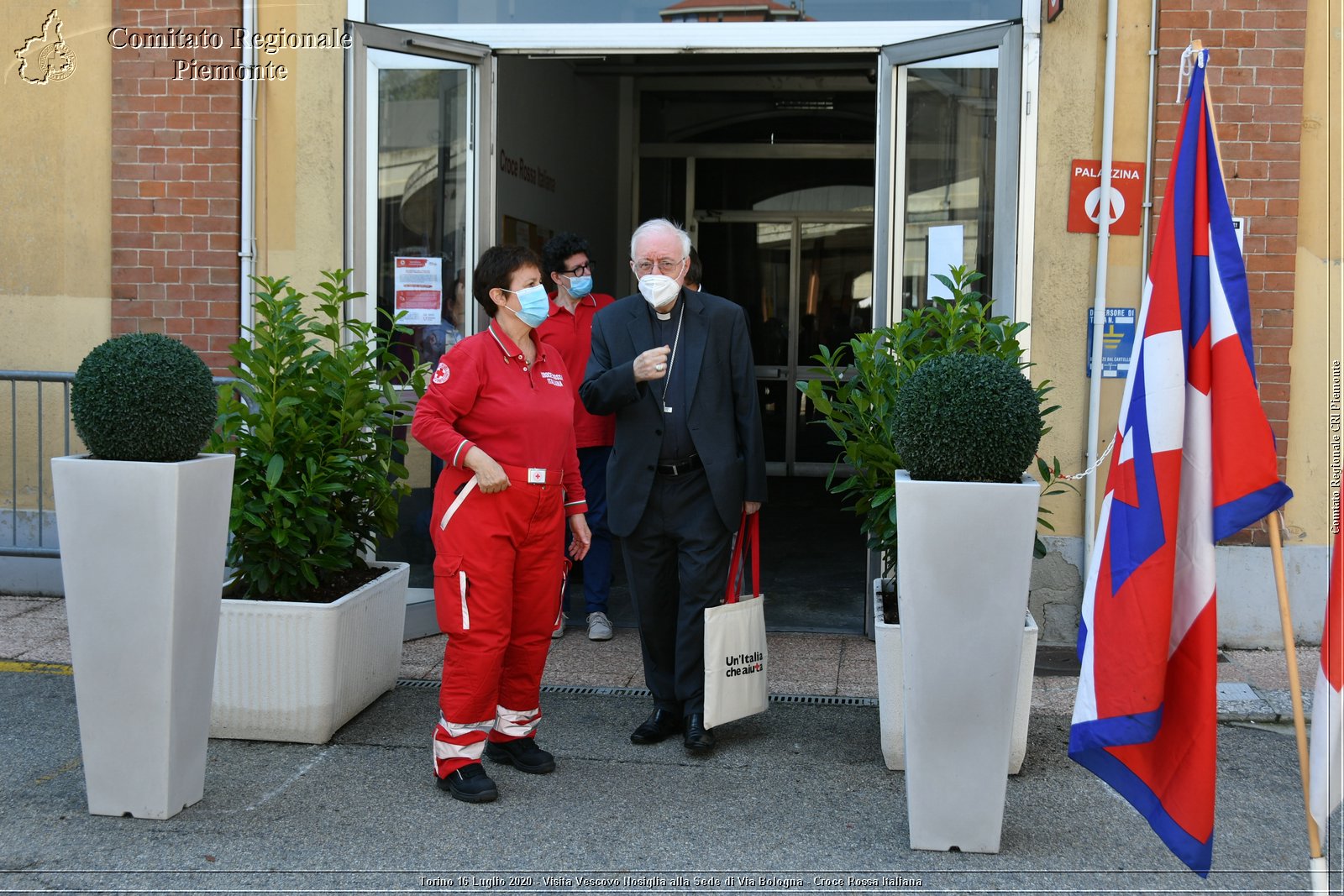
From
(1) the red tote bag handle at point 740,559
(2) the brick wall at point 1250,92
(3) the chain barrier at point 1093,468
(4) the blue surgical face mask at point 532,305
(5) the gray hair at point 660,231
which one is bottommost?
(1) the red tote bag handle at point 740,559

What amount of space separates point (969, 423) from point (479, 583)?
164 centimetres

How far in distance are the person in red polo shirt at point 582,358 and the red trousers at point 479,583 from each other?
1972mm

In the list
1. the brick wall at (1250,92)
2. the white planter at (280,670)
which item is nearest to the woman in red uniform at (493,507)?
the white planter at (280,670)

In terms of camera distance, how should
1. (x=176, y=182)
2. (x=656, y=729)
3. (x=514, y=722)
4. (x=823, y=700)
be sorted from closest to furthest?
(x=514, y=722)
(x=656, y=729)
(x=823, y=700)
(x=176, y=182)

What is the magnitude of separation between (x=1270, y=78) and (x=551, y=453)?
3.97m

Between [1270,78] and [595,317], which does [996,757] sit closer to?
[595,317]

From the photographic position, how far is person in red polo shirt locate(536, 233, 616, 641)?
247 inches

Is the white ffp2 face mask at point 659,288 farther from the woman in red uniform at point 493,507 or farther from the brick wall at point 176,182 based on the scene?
the brick wall at point 176,182

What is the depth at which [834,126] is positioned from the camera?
12.1m

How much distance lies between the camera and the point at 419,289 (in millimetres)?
6566

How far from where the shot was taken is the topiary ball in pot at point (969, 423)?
3625 mm

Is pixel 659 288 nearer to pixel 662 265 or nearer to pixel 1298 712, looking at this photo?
pixel 662 265

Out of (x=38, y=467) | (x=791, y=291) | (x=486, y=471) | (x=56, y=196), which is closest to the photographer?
(x=486, y=471)

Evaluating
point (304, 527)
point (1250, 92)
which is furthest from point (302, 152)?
point (1250, 92)
